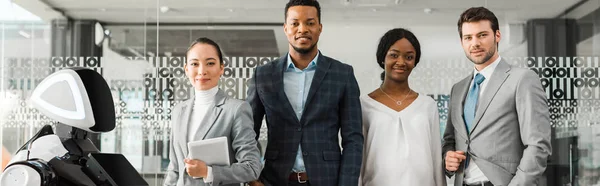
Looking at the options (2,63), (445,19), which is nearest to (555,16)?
(445,19)

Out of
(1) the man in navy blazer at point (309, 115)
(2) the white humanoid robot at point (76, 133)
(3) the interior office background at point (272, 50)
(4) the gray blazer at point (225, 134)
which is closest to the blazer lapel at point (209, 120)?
(4) the gray blazer at point (225, 134)

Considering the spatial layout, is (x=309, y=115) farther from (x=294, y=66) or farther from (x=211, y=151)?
(x=211, y=151)

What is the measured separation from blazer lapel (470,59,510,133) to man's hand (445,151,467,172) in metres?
0.11

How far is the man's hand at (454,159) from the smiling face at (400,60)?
48cm

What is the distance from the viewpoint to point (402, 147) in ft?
10.7

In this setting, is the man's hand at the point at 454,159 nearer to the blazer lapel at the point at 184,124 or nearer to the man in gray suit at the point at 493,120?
the man in gray suit at the point at 493,120

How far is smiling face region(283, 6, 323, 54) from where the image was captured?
301 cm

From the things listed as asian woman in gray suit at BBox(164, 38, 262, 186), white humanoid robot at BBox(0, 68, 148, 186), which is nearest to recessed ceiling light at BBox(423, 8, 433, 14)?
asian woman in gray suit at BBox(164, 38, 262, 186)

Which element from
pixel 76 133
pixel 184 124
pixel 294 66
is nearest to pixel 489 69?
pixel 294 66

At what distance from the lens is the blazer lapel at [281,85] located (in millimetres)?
3016

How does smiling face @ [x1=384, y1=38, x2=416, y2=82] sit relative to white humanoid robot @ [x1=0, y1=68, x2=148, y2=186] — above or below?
above

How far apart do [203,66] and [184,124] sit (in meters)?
0.25

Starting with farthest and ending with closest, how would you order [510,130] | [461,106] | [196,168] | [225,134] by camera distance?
1. [461,106]
2. [510,130]
3. [225,134]
4. [196,168]

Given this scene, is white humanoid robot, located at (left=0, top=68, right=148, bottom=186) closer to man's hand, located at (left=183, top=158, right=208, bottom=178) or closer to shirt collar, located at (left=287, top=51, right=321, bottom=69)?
man's hand, located at (left=183, top=158, right=208, bottom=178)
